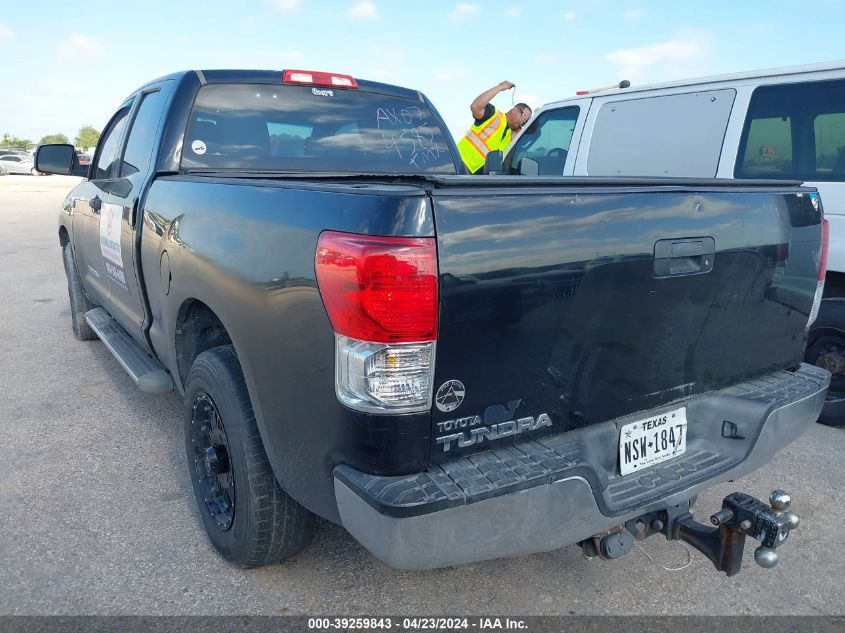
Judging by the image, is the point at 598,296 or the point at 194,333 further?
the point at 194,333

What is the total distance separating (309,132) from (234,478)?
2.09 m

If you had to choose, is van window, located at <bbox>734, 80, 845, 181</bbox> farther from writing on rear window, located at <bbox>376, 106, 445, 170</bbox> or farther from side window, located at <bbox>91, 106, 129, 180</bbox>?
side window, located at <bbox>91, 106, 129, 180</bbox>

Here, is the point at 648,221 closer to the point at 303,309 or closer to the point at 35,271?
the point at 303,309

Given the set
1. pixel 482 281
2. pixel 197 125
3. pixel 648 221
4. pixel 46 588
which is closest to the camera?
pixel 482 281

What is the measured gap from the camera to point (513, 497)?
70.3 inches

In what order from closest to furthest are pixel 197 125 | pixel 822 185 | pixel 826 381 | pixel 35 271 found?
1. pixel 826 381
2. pixel 197 125
3. pixel 822 185
4. pixel 35 271

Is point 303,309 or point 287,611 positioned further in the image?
point 287,611

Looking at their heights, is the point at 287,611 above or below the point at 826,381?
below

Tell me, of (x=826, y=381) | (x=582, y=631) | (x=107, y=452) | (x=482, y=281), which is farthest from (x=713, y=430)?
(x=107, y=452)

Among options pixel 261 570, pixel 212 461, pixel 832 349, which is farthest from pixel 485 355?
pixel 832 349

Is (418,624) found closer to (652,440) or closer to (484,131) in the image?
(652,440)

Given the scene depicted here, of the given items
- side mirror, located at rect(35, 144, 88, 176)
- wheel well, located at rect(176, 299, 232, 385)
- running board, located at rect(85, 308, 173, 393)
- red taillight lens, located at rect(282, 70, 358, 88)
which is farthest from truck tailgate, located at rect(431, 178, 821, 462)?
side mirror, located at rect(35, 144, 88, 176)

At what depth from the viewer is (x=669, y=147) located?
4758mm

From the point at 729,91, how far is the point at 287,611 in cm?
415
